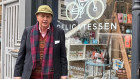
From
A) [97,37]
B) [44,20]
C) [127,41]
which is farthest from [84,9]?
[44,20]

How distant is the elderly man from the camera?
2.74 m

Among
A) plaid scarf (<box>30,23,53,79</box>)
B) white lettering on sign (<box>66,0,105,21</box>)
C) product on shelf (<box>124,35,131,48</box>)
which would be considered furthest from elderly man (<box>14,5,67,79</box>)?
A: white lettering on sign (<box>66,0,105,21</box>)

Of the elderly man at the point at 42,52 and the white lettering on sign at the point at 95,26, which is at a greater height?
the white lettering on sign at the point at 95,26

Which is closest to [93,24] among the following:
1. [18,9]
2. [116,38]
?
[116,38]

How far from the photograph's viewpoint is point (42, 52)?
2.77m

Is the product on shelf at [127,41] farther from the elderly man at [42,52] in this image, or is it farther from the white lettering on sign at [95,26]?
the elderly man at [42,52]

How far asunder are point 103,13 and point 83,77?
150 centimetres

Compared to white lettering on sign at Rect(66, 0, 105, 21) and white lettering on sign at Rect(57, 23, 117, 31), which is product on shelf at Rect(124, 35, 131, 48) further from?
white lettering on sign at Rect(66, 0, 105, 21)

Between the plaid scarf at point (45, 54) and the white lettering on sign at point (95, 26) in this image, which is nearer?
the plaid scarf at point (45, 54)

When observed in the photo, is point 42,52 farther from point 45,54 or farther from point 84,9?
point 84,9

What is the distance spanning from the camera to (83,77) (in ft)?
15.6

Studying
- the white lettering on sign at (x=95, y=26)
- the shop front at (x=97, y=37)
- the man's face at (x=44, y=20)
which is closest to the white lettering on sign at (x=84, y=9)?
the shop front at (x=97, y=37)

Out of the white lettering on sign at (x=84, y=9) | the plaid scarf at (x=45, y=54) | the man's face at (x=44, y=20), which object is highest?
the white lettering on sign at (x=84, y=9)

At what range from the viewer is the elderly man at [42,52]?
274 cm
